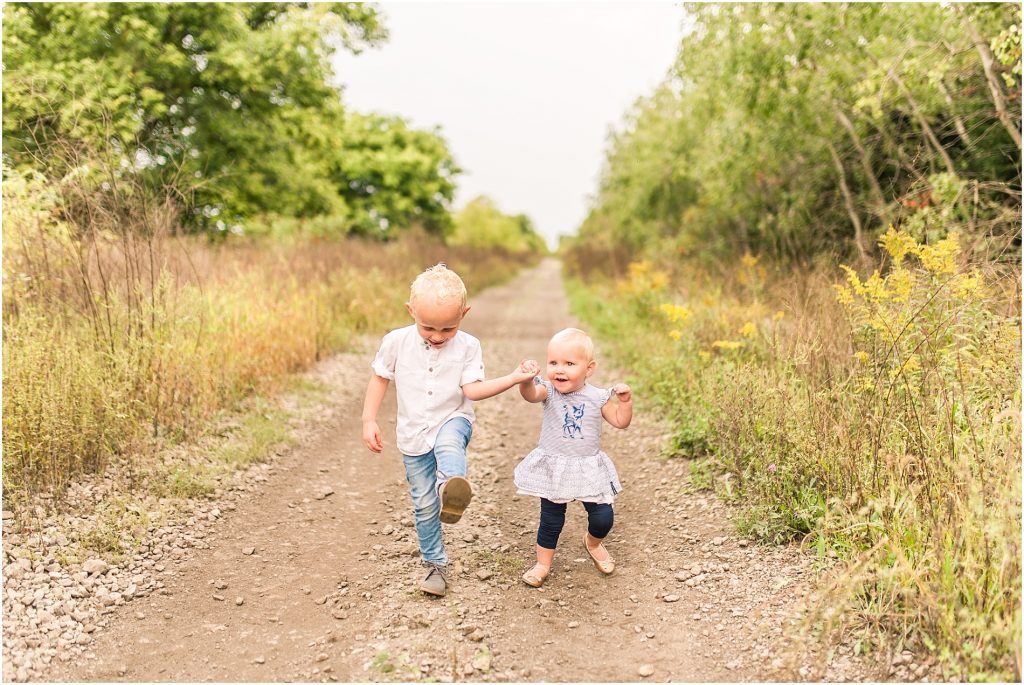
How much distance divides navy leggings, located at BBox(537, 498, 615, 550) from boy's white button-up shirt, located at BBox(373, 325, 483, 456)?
70cm

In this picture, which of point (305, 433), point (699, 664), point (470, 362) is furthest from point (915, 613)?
point (305, 433)

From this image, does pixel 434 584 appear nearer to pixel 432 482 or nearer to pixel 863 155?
pixel 432 482

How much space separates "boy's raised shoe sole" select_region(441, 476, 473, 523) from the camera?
3.27 m

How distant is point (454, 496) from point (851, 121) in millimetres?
9790

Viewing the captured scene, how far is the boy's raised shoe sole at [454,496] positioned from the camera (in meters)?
3.27

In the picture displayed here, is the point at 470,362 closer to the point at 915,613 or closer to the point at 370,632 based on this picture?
the point at 370,632

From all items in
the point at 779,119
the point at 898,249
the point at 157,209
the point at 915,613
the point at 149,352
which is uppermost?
the point at 779,119

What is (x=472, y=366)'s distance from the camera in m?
3.71

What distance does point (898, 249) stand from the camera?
15.9ft

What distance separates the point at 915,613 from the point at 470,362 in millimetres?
2256

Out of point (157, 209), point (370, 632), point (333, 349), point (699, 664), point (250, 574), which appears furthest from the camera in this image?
point (333, 349)

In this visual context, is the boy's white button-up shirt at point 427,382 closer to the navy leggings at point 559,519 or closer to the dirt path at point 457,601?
the navy leggings at point 559,519

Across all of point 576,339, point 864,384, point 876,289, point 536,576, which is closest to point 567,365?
point 576,339

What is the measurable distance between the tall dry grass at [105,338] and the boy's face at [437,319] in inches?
103
